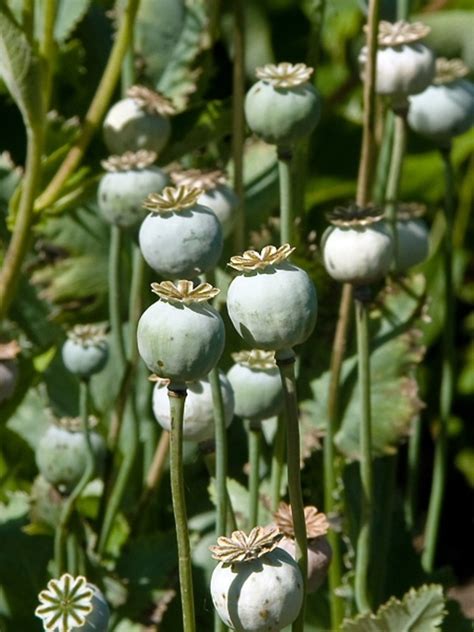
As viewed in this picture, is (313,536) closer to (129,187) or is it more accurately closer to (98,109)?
(129,187)

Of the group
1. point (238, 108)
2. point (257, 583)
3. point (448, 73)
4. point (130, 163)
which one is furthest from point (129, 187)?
point (257, 583)

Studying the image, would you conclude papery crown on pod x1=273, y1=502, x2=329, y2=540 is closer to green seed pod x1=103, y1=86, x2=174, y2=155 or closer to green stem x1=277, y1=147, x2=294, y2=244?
green stem x1=277, y1=147, x2=294, y2=244

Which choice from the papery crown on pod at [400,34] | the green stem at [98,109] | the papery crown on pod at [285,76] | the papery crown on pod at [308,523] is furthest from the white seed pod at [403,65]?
the papery crown on pod at [308,523]

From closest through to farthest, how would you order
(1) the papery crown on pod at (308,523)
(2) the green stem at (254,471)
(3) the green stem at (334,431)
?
(1) the papery crown on pod at (308,523), (2) the green stem at (254,471), (3) the green stem at (334,431)

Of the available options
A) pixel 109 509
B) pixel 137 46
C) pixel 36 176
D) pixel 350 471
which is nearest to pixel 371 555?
pixel 350 471

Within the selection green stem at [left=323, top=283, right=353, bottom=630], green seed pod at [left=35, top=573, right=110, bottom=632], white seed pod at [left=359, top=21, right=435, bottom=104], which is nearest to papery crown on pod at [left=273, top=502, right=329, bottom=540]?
green seed pod at [left=35, top=573, right=110, bottom=632]

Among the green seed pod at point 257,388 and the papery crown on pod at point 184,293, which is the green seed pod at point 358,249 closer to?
the green seed pod at point 257,388
